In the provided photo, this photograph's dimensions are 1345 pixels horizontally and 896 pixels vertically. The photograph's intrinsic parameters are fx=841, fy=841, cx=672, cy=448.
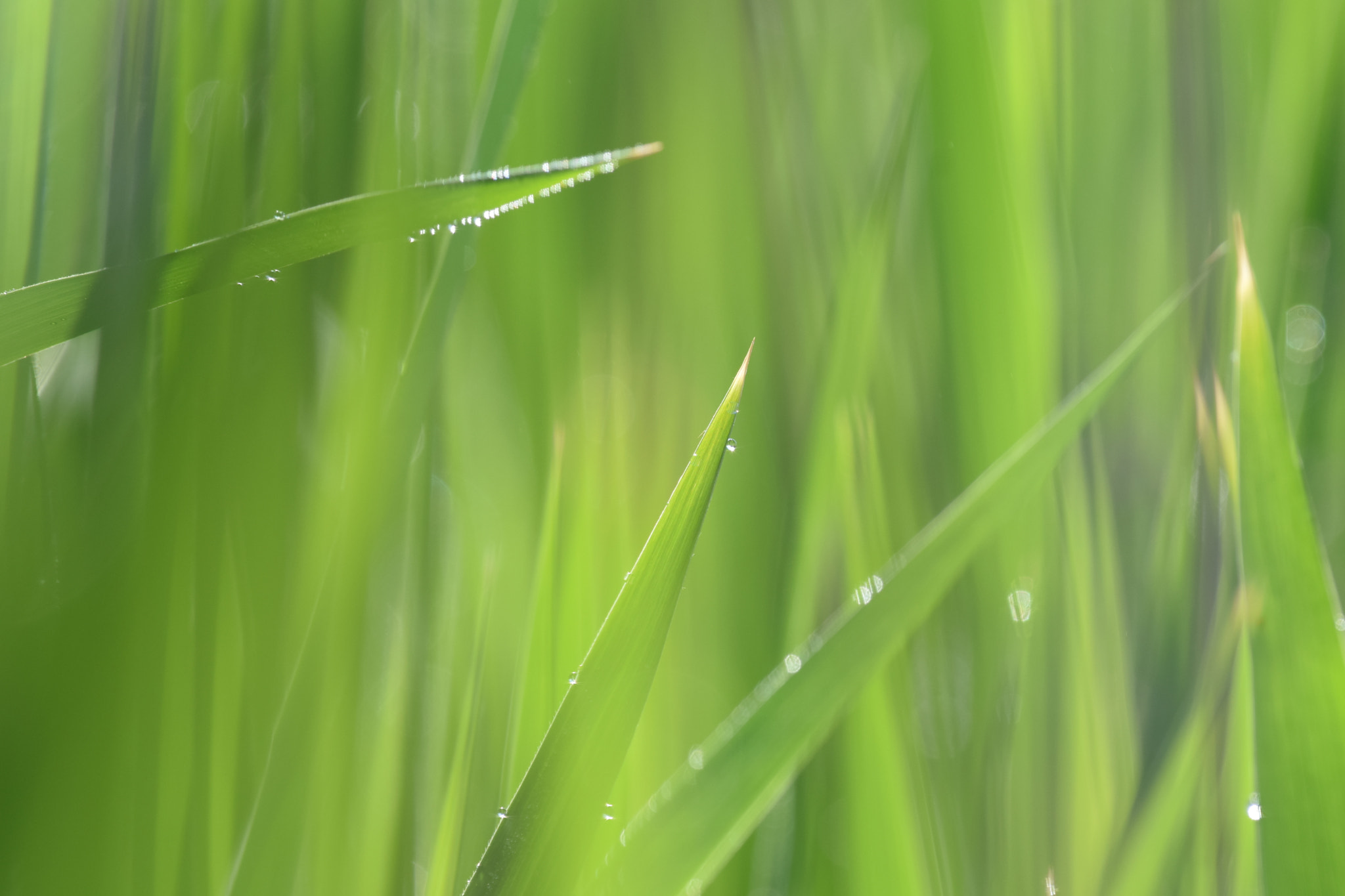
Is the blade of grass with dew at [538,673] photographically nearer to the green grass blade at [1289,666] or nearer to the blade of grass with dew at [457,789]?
the blade of grass with dew at [457,789]

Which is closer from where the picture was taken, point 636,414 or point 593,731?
point 593,731

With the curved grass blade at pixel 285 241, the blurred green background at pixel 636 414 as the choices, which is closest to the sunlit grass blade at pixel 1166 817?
the blurred green background at pixel 636 414

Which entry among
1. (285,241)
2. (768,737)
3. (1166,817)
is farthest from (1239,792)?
(285,241)

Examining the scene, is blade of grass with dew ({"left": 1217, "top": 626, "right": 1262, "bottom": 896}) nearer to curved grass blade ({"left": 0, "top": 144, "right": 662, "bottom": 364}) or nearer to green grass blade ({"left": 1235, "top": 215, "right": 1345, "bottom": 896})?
green grass blade ({"left": 1235, "top": 215, "right": 1345, "bottom": 896})

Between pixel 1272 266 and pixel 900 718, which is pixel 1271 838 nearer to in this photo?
pixel 900 718

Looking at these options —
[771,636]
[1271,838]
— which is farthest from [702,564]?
[1271,838]

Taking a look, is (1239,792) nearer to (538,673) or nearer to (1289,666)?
(1289,666)

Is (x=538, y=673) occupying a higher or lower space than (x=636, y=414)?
lower
